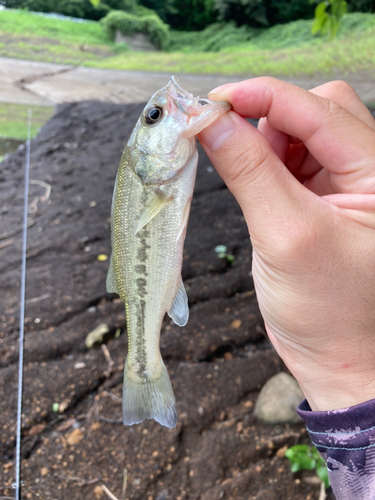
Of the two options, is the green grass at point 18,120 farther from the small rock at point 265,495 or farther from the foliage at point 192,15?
the small rock at point 265,495

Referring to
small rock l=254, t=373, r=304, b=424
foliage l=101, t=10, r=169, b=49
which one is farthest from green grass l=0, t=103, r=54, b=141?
small rock l=254, t=373, r=304, b=424

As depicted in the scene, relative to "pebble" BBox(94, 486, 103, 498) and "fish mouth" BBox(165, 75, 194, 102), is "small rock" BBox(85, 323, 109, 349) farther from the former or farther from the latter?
"fish mouth" BBox(165, 75, 194, 102)

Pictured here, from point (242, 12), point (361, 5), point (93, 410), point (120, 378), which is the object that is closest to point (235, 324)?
point (120, 378)

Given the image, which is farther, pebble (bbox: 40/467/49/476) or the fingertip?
pebble (bbox: 40/467/49/476)

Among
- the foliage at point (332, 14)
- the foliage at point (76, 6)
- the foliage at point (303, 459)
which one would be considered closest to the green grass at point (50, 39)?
the foliage at point (76, 6)

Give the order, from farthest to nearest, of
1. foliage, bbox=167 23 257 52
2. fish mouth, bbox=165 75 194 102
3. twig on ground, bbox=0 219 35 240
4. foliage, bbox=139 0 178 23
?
foliage, bbox=167 23 257 52 < foliage, bbox=139 0 178 23 < twig on ground, bbox=0 219 35 240 < fish mouth, bbox=165 75 194 102

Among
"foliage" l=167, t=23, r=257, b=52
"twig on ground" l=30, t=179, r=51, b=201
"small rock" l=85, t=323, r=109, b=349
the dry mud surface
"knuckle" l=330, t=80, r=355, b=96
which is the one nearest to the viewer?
"knuckle" l=330, t=80, r=355, b=96

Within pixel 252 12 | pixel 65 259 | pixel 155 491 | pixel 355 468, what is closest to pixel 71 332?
pixel 65 259
